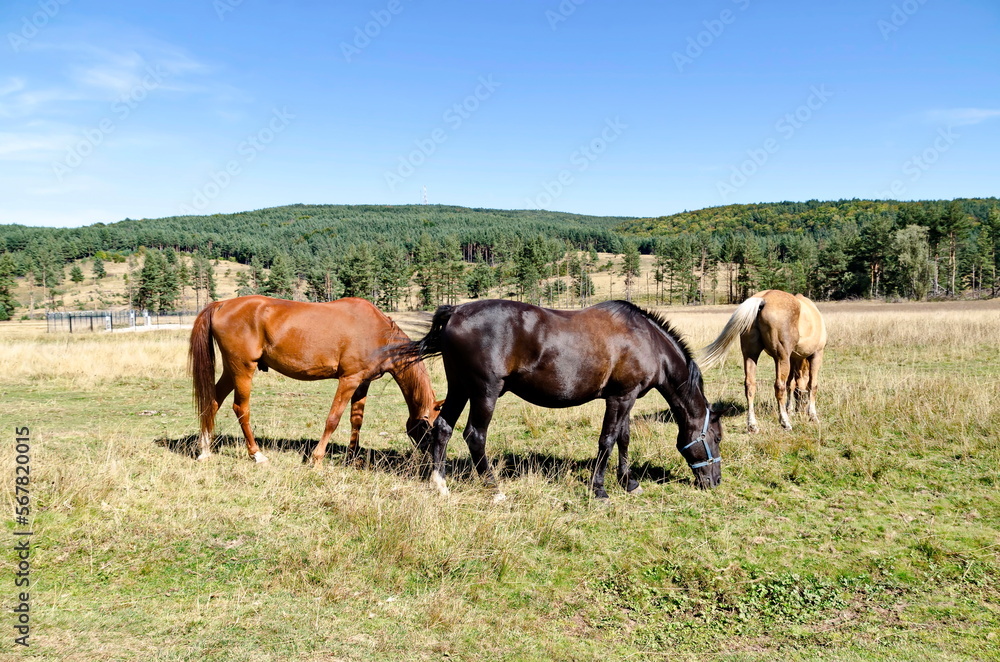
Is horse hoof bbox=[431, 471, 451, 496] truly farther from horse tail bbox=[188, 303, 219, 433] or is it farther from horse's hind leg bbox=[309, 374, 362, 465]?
horse tail bbox=[188, 303, 219, 433]

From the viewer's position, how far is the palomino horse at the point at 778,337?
9.06 metres

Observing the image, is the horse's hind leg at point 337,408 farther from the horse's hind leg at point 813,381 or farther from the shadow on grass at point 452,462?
the horse's hind leg at point 813,381

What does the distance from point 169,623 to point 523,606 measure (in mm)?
2265

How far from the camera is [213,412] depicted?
7.55 m

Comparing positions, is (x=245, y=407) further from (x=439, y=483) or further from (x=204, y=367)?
(x=439, y=483)

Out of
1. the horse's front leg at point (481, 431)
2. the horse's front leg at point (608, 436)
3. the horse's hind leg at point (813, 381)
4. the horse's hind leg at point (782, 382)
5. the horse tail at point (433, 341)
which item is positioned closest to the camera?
the horse's front leg at point (481, 431)

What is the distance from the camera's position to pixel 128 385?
1350cm

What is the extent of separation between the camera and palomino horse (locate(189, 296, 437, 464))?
7426mm

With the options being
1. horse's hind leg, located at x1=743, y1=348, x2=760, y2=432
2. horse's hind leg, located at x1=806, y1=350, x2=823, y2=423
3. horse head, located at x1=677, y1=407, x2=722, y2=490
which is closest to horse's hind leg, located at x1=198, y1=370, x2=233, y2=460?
horse head, located at x1=677, y1=407, x2=722, y2=490

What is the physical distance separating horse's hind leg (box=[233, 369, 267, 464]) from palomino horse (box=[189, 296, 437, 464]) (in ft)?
0.04

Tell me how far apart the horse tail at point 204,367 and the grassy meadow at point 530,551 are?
23.3 inches

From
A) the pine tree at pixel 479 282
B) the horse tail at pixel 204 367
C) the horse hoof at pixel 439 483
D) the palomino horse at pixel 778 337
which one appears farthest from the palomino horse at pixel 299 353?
the pine tree at pixel 479 282

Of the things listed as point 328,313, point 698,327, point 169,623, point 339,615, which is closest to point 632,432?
point 328,313

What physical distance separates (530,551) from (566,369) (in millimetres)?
1995
